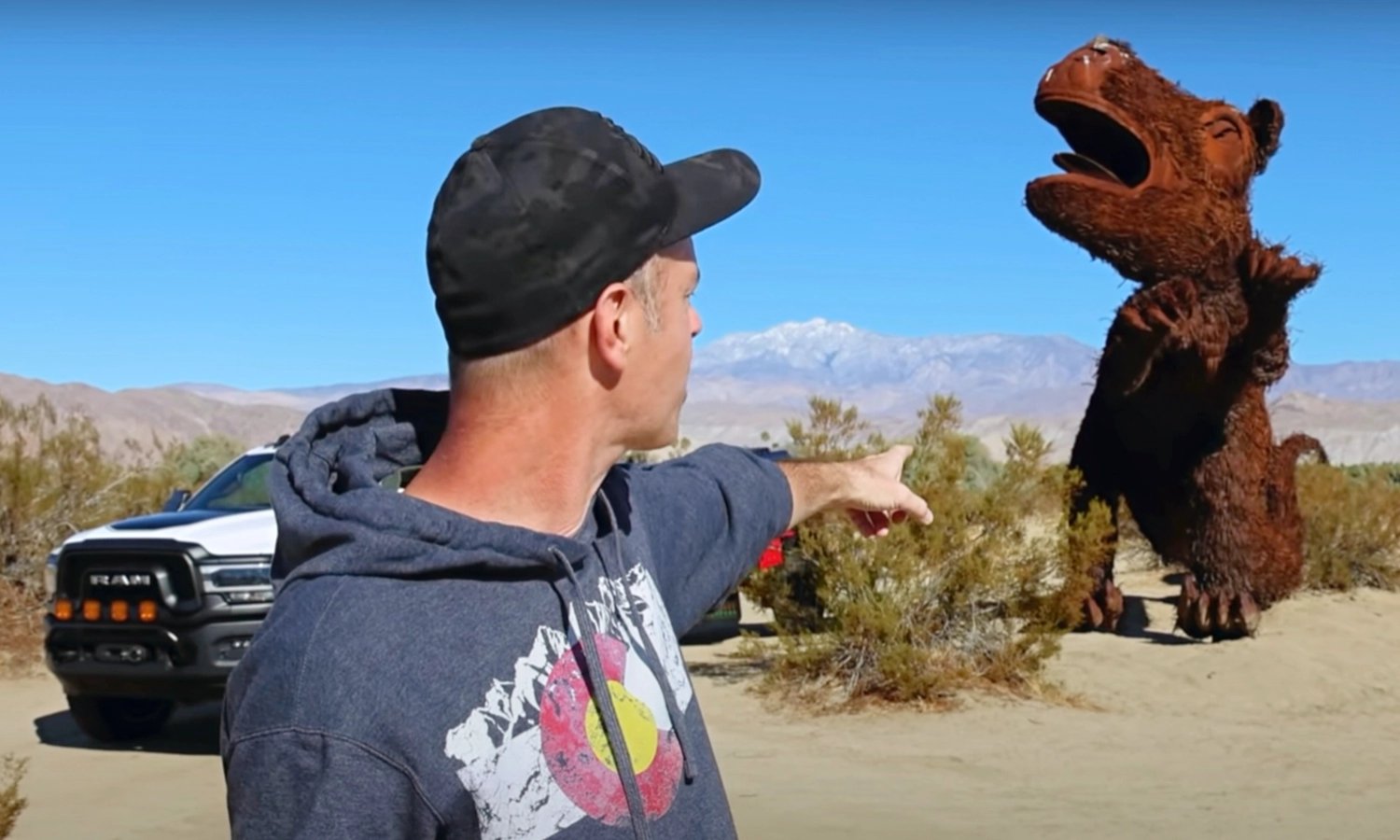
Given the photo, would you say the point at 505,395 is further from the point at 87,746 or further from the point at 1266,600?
the point at 1266,600

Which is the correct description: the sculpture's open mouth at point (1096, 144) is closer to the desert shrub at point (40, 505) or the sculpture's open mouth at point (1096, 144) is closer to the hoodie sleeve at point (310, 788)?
the hoodie sleeve at point (310, 788)

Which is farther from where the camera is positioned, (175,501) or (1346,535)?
(1346,535)

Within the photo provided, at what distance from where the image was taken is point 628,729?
2096mm

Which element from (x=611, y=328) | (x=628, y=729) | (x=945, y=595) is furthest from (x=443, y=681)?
(x=945, y=595)

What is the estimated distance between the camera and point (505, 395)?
2135 mm

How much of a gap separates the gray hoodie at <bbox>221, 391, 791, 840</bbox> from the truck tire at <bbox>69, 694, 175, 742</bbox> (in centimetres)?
787

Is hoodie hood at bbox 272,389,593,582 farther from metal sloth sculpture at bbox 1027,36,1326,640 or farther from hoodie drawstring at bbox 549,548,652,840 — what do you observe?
metal sloth sculpture at bbox 1027,36,1326,640

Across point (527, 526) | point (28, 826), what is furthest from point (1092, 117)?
point (527, 526)

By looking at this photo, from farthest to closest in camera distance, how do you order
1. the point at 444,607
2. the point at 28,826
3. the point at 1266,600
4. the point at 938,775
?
the point at 1266,600
the point at 938,775
the point at 28,826
the point at 444,607

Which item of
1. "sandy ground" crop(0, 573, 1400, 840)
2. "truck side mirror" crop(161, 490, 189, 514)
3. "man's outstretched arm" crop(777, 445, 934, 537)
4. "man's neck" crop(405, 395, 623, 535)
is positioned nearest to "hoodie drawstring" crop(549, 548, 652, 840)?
"man's neck" crop(405, 395, 623, 535)

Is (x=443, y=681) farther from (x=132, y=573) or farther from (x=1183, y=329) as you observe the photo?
(x=1183, y=329)

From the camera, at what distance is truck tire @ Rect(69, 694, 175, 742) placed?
Result: 958cm

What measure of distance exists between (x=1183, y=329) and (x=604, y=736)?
8.18 meters

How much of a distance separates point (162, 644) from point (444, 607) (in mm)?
7412
